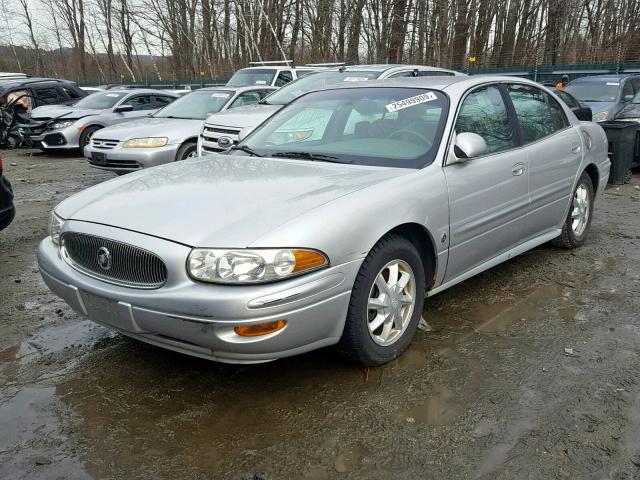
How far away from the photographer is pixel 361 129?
162 inches

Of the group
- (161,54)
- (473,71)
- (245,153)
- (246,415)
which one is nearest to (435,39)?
(473,71)

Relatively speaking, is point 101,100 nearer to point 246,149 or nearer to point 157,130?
point 157,130

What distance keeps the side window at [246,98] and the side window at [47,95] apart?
7.22m

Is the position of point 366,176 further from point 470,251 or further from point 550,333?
point 550,333

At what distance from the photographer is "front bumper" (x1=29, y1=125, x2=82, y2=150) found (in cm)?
1284

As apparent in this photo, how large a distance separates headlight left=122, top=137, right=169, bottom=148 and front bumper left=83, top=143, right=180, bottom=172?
0.06m

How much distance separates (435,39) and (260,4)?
8625mm

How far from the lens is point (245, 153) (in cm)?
438

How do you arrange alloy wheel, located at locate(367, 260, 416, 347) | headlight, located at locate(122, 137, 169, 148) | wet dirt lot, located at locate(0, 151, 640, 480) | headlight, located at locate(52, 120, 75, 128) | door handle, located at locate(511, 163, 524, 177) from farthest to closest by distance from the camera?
headlight, located at locate(52, 120, 75, 128), headlight, located at locate(122, 137, 169, 148), door handle, located at locate(511, 163, 524, 177), alloy wheel, located at locate(367, 260, 416, 347), wet dirt lot, located at locate(0, 151, 640, 480)

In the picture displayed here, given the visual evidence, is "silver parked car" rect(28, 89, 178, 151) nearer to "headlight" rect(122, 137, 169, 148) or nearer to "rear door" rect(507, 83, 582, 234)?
"headlight" rect(122, 137, 169, 148)

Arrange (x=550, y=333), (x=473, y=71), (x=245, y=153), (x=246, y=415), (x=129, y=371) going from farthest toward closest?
(x=473, y=71) → (x=245, y=153) → (x=550, y=333) → (x=129, y=371) → (x=246, y=415)

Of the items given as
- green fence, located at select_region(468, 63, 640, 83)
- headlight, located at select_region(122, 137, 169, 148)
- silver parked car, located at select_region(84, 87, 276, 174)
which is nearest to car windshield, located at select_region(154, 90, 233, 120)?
silver parked car, located at select_region(84, 87, 276, 174)

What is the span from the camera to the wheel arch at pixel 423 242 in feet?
11.2

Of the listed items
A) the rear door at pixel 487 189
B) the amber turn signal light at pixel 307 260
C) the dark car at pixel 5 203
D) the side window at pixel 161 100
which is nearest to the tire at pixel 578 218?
the rear door at pixel 487 189
